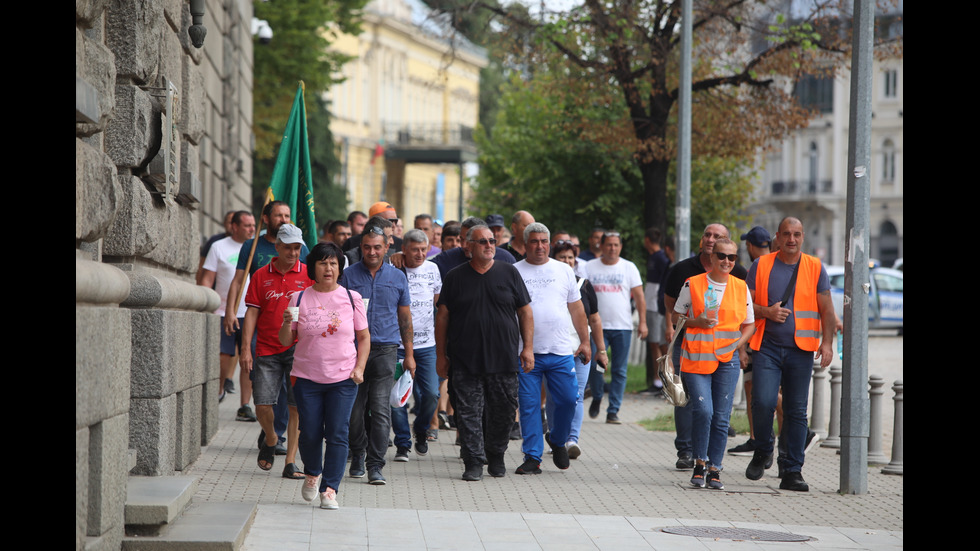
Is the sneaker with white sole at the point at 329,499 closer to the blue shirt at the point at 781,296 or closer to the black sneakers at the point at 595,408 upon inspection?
the blue shirt at the point at 781,296

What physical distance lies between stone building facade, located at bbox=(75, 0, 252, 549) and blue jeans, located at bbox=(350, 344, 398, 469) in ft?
3.64

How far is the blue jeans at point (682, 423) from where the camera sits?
10.8 m

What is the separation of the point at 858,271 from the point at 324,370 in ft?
13.0

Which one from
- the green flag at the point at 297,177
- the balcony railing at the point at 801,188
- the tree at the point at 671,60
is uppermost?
the balcony railing at the point at 801,188

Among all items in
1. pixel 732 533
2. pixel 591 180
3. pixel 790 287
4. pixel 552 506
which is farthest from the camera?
pixel 591 180

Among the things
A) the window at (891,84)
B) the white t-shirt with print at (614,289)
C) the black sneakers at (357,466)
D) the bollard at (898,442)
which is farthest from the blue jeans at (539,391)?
the window at (891,84)

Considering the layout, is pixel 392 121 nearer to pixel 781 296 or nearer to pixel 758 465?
pixel 758 465

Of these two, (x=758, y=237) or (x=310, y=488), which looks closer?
(x=310, y=488)

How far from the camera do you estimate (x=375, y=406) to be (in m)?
9.51

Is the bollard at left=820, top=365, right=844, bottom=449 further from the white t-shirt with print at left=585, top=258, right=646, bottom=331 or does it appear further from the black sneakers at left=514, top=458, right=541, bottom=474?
the black sneakers at left=514, top=458, right=541, bottom=474

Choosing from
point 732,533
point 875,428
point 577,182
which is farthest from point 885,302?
point 732,533

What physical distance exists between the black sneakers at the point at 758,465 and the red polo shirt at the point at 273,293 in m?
3.49
